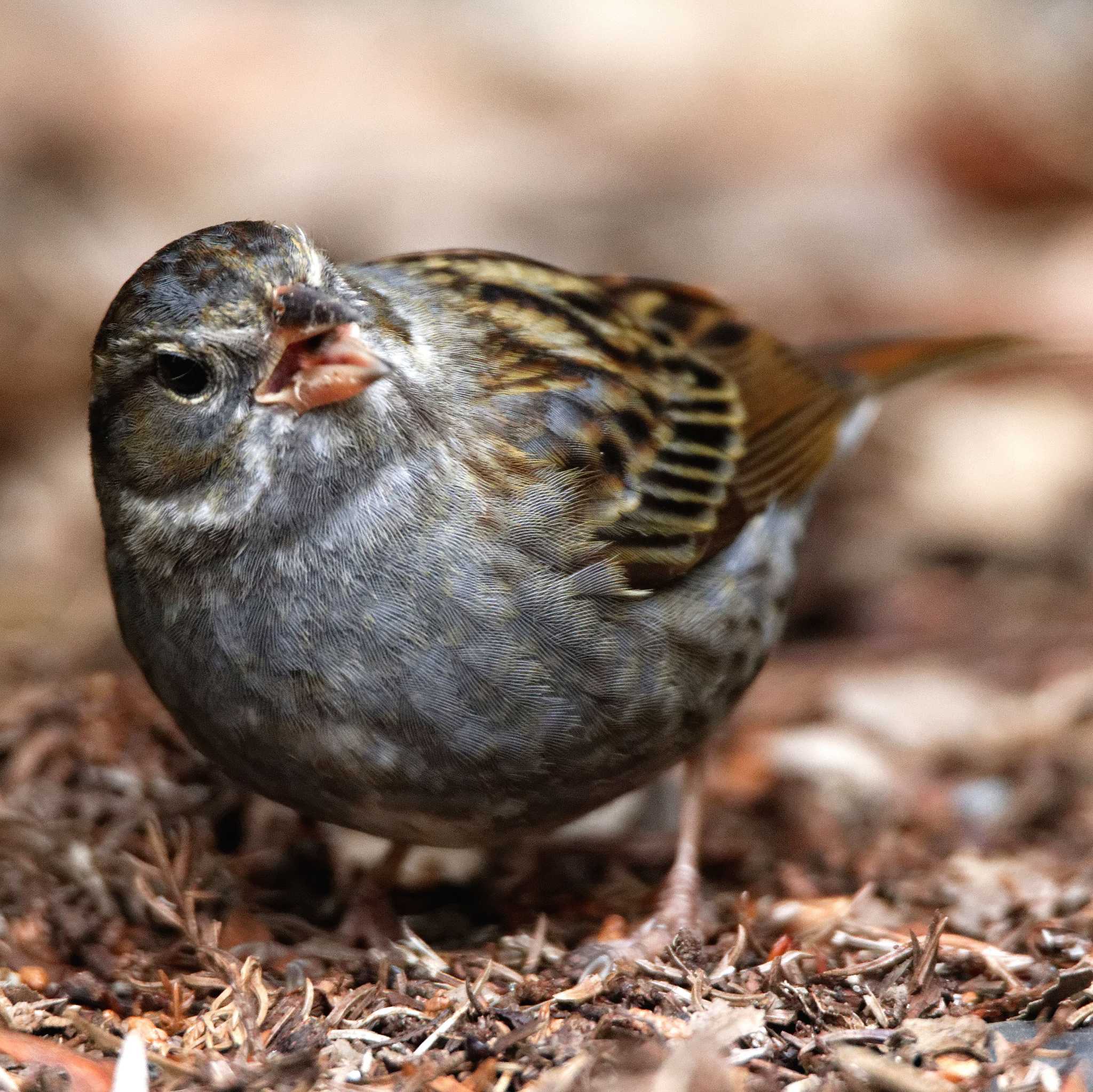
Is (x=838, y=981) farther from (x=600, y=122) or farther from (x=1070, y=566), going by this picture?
(x=600, y=122)

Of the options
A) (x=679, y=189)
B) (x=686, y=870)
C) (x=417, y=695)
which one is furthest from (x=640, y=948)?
(x=679, y=189)

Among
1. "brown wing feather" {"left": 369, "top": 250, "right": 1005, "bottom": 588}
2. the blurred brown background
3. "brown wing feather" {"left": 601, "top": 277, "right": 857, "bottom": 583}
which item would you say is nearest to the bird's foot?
"brown wing feather" {"left": 369, "top": 250, "right": 1005, "bottom": 588}

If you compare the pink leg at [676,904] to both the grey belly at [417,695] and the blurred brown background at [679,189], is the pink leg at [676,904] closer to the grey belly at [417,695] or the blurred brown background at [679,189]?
the grey belly at [417,695]

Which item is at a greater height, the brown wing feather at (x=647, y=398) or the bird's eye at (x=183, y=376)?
the bird's eye at (x=183, y=376)

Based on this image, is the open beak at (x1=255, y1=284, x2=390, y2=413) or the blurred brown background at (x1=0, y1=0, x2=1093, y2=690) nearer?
the open beak at (x1=255, y1=284, x2=390, y2=413)

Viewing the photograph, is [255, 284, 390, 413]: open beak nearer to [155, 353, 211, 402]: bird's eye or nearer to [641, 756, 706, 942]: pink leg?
[155, 353, 211, 402]: bird's eye

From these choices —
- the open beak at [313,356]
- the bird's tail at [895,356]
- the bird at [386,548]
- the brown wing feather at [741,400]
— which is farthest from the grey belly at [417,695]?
the bird's tail at [895,356]

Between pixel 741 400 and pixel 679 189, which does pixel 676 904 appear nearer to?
pixel 741 400

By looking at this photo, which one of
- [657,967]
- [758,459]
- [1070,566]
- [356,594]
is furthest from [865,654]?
[356,594]
